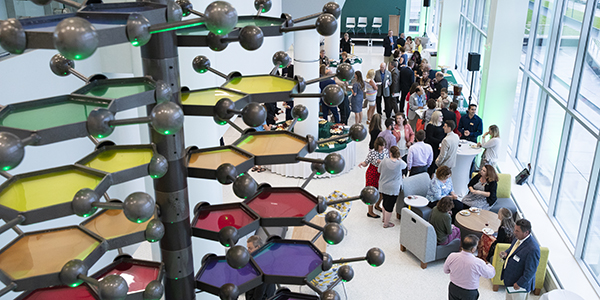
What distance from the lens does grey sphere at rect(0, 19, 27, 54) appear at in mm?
1089

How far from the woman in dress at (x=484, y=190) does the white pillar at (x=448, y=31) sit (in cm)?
1198

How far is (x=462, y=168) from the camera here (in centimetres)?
869

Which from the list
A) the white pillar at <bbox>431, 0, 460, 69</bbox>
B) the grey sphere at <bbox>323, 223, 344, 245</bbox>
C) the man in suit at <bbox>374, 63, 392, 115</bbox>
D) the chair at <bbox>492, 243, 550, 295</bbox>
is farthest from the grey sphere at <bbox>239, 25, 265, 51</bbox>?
the white pillar at <bbox>431, 0, 460, 69</bbox>

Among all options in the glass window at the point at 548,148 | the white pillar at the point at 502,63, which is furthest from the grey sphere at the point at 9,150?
the white pillar at the point at 502,63

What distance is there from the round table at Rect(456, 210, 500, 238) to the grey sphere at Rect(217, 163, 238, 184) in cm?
591

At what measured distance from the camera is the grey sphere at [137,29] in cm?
114

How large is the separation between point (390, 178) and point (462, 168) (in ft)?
5.75

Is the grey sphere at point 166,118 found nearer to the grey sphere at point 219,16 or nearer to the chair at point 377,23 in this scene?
the grey sphere at point 219,16

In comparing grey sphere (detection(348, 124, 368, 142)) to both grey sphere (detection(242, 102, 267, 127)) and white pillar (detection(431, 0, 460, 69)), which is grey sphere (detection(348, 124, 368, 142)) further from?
white pillar (detection(431, 0, 460, 69))

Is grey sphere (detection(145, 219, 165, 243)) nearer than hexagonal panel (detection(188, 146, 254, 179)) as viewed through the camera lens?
Yes

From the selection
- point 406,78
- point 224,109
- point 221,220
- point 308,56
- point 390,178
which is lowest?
point 390,178

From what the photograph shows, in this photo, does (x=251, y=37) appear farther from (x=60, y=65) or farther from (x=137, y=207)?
(x=60, y=65)

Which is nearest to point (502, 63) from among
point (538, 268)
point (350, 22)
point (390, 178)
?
point (390, 178)

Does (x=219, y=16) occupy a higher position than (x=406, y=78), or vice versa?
(x=219, y=16)
